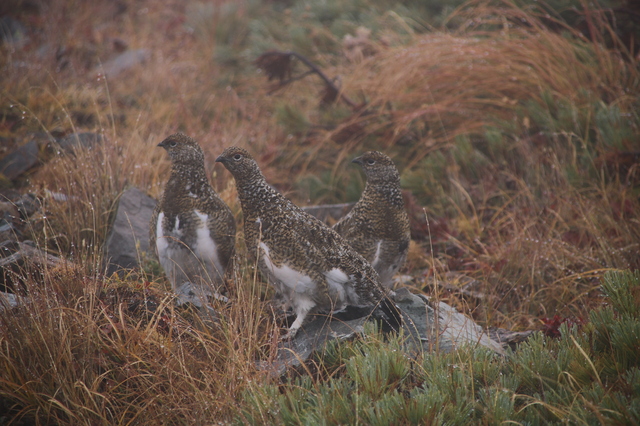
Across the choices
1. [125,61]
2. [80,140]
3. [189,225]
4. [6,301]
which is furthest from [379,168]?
[125,61]

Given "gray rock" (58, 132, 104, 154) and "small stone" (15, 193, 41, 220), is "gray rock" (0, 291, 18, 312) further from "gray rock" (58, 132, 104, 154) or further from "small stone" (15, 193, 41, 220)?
"gray rock" (58, 132, 104, 154)

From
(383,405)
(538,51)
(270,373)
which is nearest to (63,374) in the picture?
(270,373)

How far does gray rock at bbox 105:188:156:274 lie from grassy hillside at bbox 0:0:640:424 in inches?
6.4

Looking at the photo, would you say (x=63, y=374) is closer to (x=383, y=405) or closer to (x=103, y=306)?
(x=103, y=306)

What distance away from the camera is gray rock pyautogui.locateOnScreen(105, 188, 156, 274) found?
3960 millimetres

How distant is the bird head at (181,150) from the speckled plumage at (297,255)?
523 millimetres

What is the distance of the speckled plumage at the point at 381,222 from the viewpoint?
12.0 feet

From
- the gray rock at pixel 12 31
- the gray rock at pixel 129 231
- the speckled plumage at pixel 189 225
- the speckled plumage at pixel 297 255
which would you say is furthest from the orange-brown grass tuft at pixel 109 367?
the gray rock at pixel 12 31

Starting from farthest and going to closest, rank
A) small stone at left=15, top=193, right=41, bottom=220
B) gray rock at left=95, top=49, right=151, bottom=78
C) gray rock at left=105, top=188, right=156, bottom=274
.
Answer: gray rock at left=95, top=49, right=151, bottom=78, small stone at left=15, top=193, right=41, bottom=220, gray rock at left=105, top=188, right=156, bottom=274

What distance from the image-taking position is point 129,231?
409 centimetres

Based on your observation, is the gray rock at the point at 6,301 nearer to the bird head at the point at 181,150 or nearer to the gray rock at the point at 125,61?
the bird head at the point at 181,150

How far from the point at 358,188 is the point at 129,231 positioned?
8.34ft

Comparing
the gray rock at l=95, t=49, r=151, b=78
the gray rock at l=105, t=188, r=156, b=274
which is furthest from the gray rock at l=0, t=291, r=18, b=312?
the gray rock at l=95, t=49, r=151, b=78

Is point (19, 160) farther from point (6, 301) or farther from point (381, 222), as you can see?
point (381, 222)
